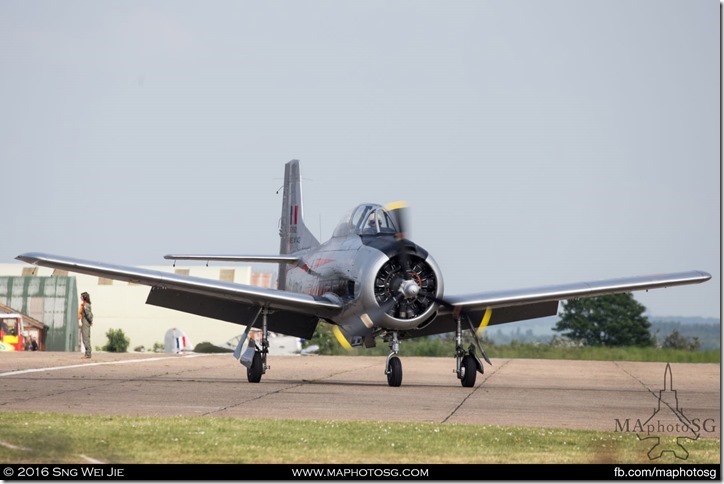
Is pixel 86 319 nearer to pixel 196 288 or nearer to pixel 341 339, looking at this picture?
pixel 196 288

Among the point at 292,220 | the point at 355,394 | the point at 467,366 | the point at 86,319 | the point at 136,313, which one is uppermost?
the point at 292,220

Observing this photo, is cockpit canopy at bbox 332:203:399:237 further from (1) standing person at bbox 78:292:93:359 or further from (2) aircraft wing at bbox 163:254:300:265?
(1) standing person at bbox 78:292:93:359

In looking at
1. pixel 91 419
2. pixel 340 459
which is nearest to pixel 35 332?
Answer: pixel 91 419

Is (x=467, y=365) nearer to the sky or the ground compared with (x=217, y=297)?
nearer to the ground

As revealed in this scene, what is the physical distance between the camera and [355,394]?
18.8 meters

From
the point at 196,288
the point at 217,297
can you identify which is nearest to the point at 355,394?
the point at 196,288

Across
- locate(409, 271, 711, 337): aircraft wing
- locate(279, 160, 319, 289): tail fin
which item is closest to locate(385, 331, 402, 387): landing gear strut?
locate(409, 271, 711, 337): aircraft wing

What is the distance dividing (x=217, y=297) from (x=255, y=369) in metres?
1.70

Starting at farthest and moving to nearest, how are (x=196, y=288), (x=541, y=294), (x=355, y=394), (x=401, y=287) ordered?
(x=541, y=294)
(x=196, y=288)
(x=401, y=287)
(x=355, y=394)

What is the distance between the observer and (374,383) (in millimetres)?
22453

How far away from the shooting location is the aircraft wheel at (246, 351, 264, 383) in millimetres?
21344

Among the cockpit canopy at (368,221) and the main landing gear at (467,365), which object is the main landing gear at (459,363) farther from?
the cockpit canopy at (368,221)

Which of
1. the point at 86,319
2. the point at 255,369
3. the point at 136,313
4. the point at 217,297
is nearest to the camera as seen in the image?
the point at 255,369

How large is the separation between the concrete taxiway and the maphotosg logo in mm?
118
